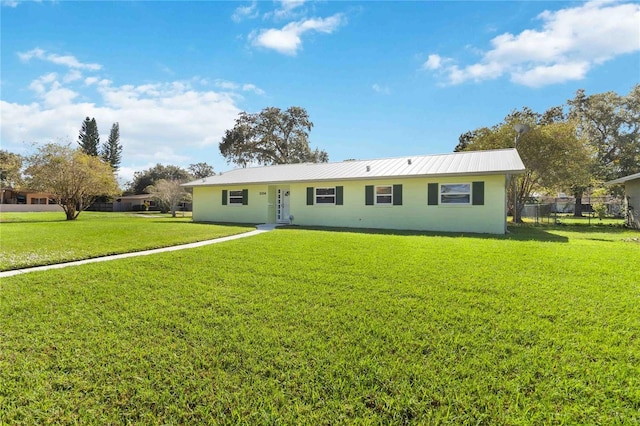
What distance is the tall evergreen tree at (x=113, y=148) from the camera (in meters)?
52.2

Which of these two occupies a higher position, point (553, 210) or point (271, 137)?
point (271, 137)

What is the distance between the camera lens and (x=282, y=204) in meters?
17.0

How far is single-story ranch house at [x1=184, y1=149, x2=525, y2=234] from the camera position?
12.5m

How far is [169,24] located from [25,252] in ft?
26.0

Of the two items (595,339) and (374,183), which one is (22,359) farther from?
(374,183)

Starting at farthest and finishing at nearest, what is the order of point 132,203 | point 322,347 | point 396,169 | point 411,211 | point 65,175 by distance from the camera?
point 132,203
point 65,175
point 396,169
point 411,211
point 322,347

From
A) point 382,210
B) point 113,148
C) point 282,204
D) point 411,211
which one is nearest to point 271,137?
point 282,204

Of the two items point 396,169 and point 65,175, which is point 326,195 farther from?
point 65,175

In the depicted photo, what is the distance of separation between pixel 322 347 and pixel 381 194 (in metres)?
11.8

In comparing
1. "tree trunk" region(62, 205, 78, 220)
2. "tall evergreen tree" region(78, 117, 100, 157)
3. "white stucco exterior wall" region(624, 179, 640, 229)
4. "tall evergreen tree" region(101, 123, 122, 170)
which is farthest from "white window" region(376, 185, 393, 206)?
"tall evergreen tree" region(101, 123, 122, 170)

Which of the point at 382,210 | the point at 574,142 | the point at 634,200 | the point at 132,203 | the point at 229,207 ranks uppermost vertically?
the point at 574,142

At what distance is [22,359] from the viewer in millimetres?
2877

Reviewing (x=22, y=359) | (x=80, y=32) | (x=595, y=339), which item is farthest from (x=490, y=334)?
(x=80, y=32)

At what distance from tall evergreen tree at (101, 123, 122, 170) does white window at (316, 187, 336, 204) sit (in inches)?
1968
